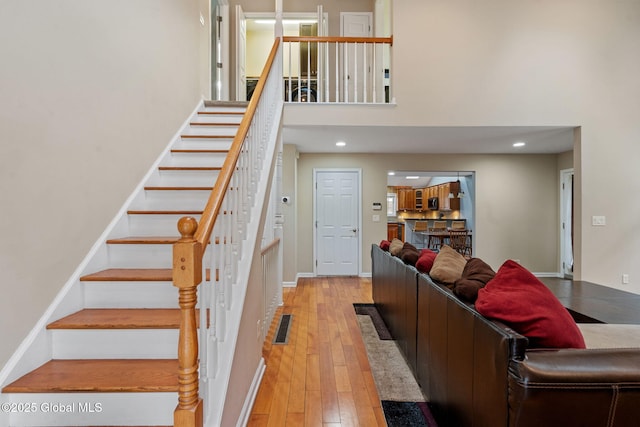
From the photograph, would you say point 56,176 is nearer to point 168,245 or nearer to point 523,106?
point 168,245

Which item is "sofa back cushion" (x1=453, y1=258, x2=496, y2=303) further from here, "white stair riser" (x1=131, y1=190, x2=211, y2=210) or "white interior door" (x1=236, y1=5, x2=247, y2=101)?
"white interior door" (x1=236, y1=5, x2=247, y2=101)

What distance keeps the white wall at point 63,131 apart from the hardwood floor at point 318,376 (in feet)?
4.76

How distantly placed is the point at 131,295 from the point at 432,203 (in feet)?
30.0

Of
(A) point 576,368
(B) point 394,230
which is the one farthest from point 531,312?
(B) point 394,230

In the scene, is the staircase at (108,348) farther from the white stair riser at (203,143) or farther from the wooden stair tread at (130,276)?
the white stair riser at (203,143)

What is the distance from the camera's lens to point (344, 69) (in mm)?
4734

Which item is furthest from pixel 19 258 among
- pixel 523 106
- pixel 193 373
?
pixel 523 106

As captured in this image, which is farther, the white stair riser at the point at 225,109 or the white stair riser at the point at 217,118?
the white stair riser at the point at 225,109

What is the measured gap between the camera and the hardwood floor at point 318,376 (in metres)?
1.84

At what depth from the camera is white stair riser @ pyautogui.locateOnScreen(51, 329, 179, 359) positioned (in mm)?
1519

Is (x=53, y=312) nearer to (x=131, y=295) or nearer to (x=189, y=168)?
(x=131, y=295)

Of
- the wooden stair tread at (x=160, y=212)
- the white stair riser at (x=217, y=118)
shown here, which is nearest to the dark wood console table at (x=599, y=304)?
the wooden stair tread at (x=160, y=212)

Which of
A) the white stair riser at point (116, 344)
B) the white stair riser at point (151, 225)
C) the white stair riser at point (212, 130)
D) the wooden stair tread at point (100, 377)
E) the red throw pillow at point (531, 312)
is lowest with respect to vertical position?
the wooden stair tread at point (100, 377)

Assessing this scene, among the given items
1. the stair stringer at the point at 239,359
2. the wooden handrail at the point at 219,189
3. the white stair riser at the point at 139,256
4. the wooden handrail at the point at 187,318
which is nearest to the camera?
the wooden handrail at the point at 187,318
